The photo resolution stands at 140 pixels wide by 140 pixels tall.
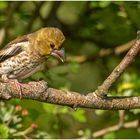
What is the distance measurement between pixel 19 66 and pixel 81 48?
2.04 meters

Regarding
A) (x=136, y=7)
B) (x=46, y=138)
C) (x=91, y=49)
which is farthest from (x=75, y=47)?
(x=46, y=138)

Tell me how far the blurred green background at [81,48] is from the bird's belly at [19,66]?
317mm

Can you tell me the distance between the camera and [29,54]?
13.9ft

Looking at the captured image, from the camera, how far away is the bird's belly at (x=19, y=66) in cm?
411

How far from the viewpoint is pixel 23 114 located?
13.3 feet

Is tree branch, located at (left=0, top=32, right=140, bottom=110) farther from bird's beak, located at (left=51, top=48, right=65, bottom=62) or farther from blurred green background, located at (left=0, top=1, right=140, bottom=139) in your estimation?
blurred green background, located at (left=0, top=1, right=140, bottom=139)

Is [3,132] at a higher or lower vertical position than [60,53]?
lower

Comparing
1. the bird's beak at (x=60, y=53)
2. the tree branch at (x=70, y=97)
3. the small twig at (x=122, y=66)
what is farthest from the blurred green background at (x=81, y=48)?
the small twig at (x=122, y=66)

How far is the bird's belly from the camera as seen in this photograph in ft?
13.5

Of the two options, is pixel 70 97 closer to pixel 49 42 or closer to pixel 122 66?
pixel 122 66

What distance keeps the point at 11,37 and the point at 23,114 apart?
5.26ft

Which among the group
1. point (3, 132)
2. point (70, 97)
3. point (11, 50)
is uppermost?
point (11, 50)

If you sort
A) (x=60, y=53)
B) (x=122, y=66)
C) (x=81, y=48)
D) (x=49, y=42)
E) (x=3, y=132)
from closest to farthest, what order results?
(x=122, y=66) < (x=3, y=132) < (x=60, y=53) < (x=49, y=42) < (x=81, y=48)

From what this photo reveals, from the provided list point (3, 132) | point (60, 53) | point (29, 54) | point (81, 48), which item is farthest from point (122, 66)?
point (81, 48)
